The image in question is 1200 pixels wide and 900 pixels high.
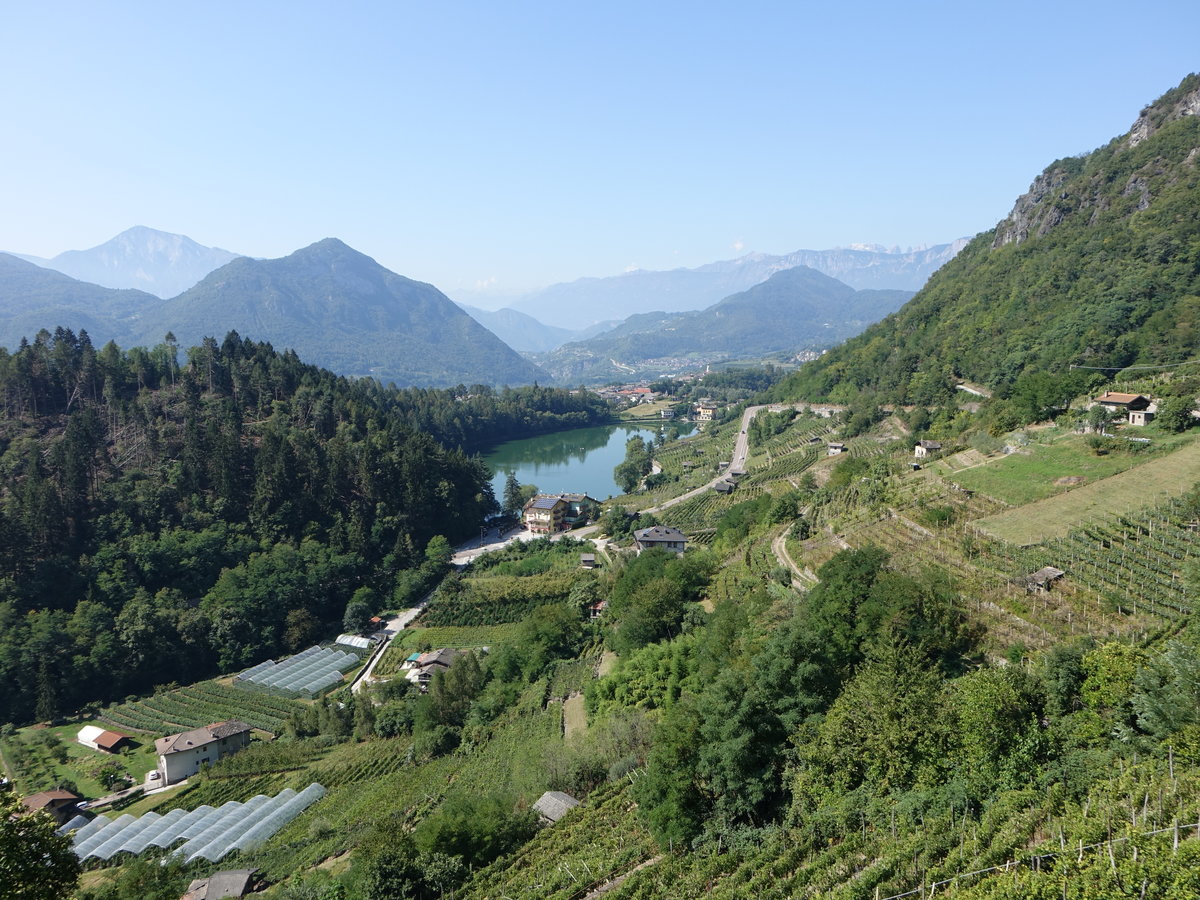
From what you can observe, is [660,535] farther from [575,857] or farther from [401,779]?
[575,857]

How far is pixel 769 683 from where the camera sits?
40.4ft

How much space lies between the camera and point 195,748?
71.8 feet

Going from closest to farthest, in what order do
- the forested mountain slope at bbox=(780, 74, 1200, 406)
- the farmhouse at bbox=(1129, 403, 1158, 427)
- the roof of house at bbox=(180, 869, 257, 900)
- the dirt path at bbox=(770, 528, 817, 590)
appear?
the roof of house at bbox=(180, 869, 257, 900)
the dirt path at bbox=(770, 528, 817, 590)
the farmhouse at bbox=(1129, 403, 1158, 427)
the forested mountain slope at bbox=(780, 74, 1200, 406)

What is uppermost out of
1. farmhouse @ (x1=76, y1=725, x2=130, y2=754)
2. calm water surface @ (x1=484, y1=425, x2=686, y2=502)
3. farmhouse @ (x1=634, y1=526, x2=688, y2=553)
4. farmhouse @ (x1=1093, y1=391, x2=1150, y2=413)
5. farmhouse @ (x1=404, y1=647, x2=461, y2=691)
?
farmhouse @ (x1=1093, y1=391, x2=1150, y2=413)

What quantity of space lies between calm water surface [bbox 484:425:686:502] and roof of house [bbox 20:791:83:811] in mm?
37900

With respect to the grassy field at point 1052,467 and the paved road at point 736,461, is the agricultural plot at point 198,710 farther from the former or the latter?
the grassy field at point 1052,467

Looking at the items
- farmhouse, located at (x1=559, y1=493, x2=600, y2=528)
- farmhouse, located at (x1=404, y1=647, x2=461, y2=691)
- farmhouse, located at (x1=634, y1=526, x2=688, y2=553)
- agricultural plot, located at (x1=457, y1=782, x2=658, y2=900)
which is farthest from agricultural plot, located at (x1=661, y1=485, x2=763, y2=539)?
agricultural plot, located at (x1=457, y1=782, x2=658, y2=900)

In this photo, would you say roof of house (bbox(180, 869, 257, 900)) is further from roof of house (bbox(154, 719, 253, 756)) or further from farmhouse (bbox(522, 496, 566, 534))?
farmhouse (bbox(522, 496, 566, 534))

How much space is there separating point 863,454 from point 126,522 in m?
37.1

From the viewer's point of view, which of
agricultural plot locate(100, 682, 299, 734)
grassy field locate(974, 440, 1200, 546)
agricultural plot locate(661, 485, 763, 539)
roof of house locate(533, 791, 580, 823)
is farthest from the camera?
agricultural plot locate(661, 485, 763, 539)

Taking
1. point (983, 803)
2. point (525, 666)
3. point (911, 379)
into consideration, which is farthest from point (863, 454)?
point (983, 803)

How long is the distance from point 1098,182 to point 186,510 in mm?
57629

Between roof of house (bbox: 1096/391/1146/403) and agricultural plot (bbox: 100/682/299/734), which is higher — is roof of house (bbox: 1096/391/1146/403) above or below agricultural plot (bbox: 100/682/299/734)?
above

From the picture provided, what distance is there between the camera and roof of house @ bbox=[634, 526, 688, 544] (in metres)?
32.5
